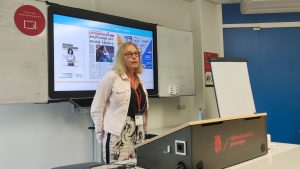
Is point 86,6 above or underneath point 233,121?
above

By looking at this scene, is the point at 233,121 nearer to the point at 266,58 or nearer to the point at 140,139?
the point at 140,139

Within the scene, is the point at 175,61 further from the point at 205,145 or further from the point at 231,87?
the point at 205,145

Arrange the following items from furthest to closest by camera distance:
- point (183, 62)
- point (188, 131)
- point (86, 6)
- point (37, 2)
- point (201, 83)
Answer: point (201, 83)
point (183, 62)
point (86, 6)
point (37, 2)
point (188, 131)

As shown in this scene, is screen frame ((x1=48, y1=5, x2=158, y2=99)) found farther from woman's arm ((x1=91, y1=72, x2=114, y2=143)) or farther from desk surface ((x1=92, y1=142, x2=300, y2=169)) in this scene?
desk surface ((x1=92, y1=142, x2=300, y2=169))

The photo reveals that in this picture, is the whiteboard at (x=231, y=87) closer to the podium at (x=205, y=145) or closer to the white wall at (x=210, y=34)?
the white wall at (x=210, y=34)

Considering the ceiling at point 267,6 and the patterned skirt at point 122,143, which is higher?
the ceiling at point 267,6

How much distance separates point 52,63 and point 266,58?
3358 mm

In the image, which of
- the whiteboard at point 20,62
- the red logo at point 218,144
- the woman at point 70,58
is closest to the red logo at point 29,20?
the whiteboard at point 20,62

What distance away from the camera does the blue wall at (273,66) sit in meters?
4.53

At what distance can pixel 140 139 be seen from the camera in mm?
2303

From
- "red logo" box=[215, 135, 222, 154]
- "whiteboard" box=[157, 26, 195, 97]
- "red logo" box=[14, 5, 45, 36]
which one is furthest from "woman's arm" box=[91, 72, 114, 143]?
"whiteboard" box=[157, 26, 195, 97]

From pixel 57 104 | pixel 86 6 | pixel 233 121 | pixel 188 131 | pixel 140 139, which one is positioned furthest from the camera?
pixel 86 6

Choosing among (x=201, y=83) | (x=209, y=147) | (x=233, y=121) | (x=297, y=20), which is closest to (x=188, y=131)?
(x=209, y=147)

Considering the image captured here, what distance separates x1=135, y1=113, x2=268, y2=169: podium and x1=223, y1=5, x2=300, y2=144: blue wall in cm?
336
